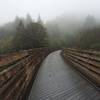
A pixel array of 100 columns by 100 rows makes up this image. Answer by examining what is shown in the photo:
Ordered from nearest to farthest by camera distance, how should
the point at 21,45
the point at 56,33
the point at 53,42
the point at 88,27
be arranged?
the point at 21,45 → the point at 88,27 → the point at 53,42 → the point at 56,33

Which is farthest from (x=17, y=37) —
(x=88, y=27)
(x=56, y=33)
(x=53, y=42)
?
(x=56, y=33)

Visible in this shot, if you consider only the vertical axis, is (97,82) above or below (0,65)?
below

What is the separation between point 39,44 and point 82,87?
4972cm

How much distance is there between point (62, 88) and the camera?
21.5ft

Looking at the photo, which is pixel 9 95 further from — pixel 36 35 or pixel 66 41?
pixel 66 41

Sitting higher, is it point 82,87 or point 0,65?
point 0,65

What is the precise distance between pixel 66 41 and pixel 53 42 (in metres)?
11.5

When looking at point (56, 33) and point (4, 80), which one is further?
point (56, 33)

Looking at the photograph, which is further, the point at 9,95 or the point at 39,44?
the point at 39,44

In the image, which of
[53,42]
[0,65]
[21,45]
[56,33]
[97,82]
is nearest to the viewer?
[0,65]

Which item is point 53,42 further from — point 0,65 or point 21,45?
point 0,65

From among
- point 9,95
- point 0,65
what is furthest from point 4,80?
point 0,65

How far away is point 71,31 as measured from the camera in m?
114

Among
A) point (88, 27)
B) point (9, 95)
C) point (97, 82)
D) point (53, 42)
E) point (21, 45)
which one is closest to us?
point (9, 95)
